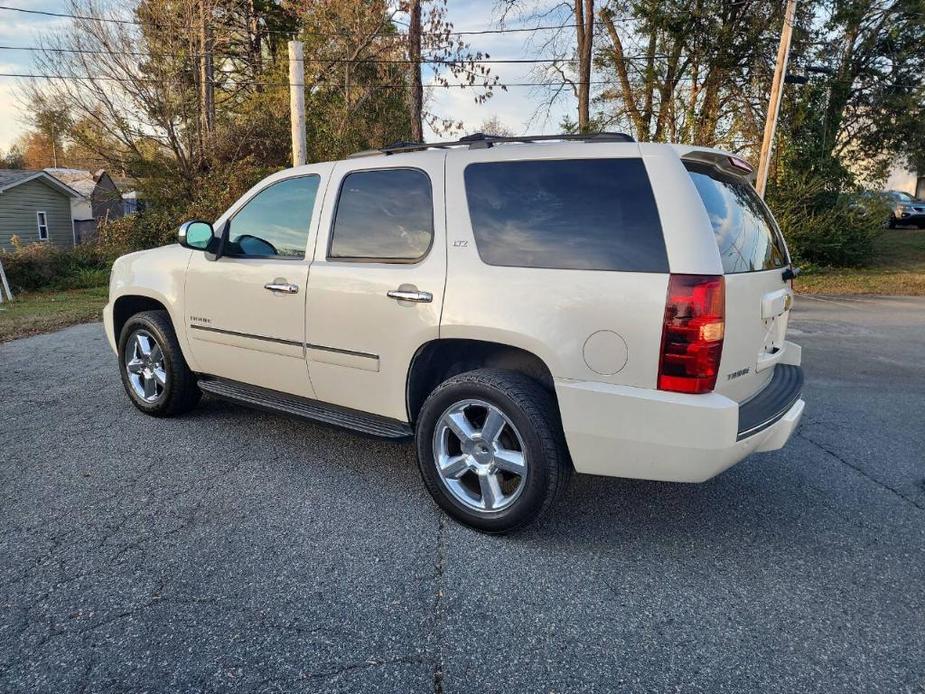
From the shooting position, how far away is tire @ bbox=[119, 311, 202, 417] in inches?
176

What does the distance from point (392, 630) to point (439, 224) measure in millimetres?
1913

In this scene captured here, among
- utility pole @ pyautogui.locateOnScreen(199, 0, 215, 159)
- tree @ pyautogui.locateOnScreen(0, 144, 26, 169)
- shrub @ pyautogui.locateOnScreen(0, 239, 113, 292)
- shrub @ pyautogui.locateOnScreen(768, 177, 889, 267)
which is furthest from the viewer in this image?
tree @ pyautogui.locateOnScreen(0, 144, 26, 169)

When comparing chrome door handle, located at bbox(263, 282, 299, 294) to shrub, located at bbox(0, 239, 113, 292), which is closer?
chrome door handle, located at bbox(263, 282, 299, 294)

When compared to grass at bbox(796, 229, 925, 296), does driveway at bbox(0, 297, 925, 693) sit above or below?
below

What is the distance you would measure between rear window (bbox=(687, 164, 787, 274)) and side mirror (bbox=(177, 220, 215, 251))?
298 centimetres

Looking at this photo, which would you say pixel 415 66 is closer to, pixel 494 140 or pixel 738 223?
pixel 494 140

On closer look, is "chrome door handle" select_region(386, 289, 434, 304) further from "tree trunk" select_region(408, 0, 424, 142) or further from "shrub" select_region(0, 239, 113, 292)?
"shrub" select_region(0, 239, 113, 292)

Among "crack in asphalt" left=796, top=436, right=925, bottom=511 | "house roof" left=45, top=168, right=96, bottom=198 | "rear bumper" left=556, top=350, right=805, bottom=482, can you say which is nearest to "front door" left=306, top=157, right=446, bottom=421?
"rear bumper" left=556, top=350, right=805, bottom=482

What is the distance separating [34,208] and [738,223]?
38435 mm

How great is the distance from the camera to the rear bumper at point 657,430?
255 cm

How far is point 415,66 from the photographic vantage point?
1919 cm

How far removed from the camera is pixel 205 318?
4.17m

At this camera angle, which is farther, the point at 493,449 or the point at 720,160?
the point at 720,160

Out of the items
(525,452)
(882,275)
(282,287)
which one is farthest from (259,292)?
(882,275)
